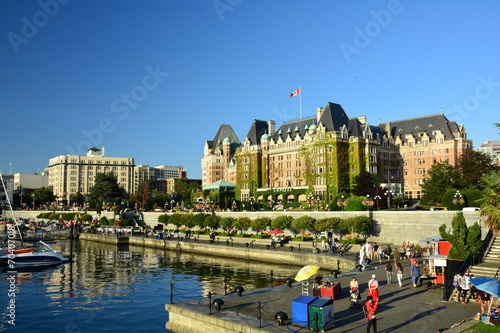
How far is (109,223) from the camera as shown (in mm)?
117000

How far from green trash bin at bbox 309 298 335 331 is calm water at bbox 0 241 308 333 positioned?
29.8 ft

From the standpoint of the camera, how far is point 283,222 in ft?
233

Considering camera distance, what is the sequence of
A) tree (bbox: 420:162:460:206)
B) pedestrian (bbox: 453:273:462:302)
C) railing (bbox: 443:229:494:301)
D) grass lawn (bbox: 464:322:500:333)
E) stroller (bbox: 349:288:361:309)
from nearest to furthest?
grass lawn (bbox: 464:322:500:333), stroller (bbox: 349:288:361:309), pedestrian (bbox: 453:273:462:302), railing (bbox: 443:229:494:301), tree (bbox: 420:162:460:206)

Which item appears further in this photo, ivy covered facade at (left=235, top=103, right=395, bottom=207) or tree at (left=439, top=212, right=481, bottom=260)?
ivy covered facade at (left=235, top=103, right=395, bottom=207)

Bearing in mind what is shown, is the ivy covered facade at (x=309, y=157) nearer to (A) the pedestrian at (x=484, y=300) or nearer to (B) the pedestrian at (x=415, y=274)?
(B) the pedestrian at (x=415, y=274)

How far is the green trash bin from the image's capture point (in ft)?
65.0

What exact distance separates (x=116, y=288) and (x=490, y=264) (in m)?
30.5

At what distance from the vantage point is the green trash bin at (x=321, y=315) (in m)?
19.8

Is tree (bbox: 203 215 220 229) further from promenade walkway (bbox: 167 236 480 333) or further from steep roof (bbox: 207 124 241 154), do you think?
steep roof (bbox: 207 124 241 154)

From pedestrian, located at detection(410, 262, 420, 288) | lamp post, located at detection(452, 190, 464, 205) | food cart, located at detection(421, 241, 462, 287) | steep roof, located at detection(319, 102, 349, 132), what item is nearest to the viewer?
food cart, located at detection(421, 241, 462, 287)

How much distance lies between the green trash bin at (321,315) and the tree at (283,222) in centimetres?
5022

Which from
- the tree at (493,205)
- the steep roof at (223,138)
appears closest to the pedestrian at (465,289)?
the tree at (493,205)

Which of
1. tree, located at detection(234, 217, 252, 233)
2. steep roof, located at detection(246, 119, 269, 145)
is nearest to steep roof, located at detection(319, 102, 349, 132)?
steep roof, located at detection(246, 119, 269, 145)

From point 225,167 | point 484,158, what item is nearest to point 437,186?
point 484,158
